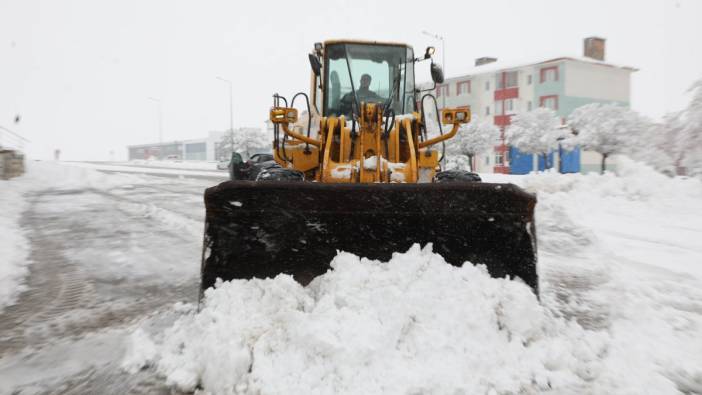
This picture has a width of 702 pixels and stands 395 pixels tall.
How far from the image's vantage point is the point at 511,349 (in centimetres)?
299

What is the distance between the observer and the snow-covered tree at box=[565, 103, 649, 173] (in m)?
25.5

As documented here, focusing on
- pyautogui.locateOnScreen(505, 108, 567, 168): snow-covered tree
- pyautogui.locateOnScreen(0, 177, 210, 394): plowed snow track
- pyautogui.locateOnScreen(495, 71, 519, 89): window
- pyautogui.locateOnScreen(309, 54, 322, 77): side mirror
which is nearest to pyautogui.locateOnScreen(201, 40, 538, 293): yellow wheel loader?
pyautogui.locateOnScreen(0, 177, 210, 394): plowed snow track

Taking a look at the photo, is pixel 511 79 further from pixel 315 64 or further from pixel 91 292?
pixel 91 292

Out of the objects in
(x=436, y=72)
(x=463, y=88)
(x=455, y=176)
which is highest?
(x=463, y=88)

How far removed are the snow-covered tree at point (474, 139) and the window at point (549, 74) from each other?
11.4m

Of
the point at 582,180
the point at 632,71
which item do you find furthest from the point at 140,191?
the point at 632,71

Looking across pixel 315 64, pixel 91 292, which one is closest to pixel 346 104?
pixel 315 64

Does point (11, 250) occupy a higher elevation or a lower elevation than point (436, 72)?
lower

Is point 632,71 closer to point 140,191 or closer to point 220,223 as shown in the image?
point 140,191

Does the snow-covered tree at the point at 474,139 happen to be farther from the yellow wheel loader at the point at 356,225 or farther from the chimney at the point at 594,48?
the yellow wheel loader at the point at 356,225

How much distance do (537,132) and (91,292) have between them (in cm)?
3125

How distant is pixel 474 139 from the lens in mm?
33781

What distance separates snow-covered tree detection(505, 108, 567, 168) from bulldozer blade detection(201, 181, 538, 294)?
30.3 meters

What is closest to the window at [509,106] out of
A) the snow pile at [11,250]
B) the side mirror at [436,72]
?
the snow pile at [11,250]
